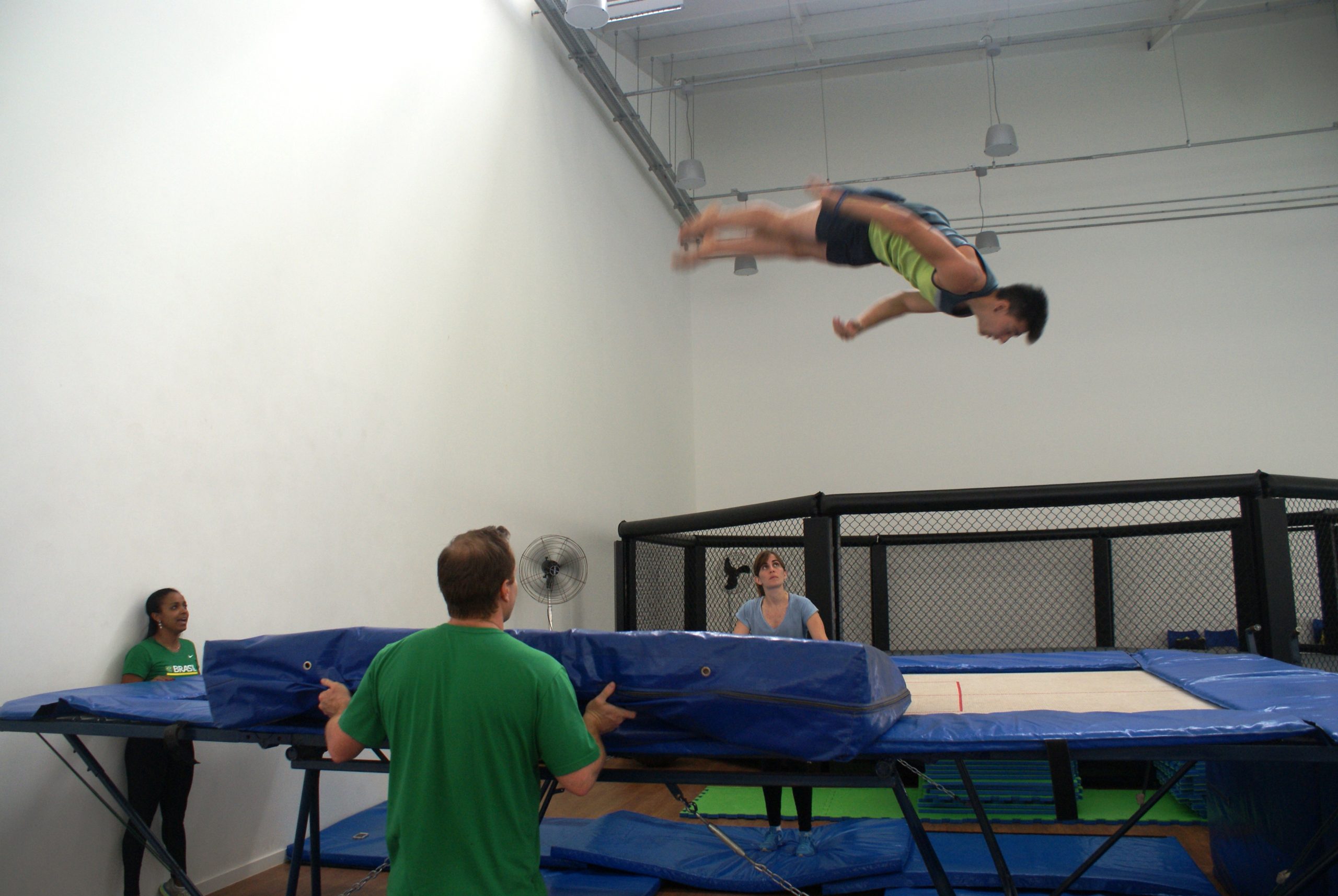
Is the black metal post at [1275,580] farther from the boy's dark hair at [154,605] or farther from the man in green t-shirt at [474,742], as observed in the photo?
the boy's dark hair at [154,605]

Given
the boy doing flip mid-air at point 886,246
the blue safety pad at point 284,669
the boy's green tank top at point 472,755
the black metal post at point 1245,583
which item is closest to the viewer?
the boy's green tank top at point 472,755

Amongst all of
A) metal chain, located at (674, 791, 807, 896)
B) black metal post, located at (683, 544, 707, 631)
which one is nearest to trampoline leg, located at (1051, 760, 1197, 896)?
metal chain, located at (674, 791, 807, 896)

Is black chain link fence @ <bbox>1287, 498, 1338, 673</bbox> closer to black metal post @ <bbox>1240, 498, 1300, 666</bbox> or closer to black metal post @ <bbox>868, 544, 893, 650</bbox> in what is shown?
black metal post @ <bbox>1240, 498, 1300, 666</bbox>

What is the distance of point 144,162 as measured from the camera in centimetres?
347

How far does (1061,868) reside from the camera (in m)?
3.44

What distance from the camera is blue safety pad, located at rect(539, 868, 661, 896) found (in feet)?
11.1

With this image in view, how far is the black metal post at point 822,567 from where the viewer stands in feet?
14.6

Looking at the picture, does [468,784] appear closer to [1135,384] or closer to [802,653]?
[802,653]

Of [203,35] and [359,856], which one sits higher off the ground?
[203,35]

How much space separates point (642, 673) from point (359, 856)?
7.14 ft

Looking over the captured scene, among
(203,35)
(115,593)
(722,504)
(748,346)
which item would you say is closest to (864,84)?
(748,346)

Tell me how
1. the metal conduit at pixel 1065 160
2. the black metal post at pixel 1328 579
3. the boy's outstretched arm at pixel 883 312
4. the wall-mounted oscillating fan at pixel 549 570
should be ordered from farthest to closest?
the metal conduit at pixel 1065 160 → the wall-mounted oscillating fan at pixel 549 570 → the black metal post at pixel 1328 579 → the boy's outstretched arm at pixel 883 312

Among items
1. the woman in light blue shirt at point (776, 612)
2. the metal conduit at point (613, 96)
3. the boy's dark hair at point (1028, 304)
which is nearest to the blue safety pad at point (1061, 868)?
the woman in light blue shirt at point (776, 612)

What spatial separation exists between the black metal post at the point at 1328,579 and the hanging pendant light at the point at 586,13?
497 cm
